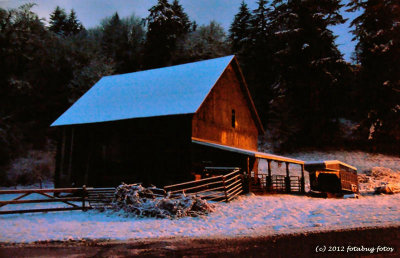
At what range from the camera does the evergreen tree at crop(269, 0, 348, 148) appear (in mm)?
33125

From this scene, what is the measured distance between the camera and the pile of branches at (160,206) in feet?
36.6

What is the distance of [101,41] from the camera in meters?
47.0

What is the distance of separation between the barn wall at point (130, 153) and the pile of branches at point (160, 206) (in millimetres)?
4725

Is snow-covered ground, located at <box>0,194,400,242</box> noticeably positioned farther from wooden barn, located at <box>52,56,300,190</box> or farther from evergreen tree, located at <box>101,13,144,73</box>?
evergreen tree, located at <box>101,13,144,73</box>

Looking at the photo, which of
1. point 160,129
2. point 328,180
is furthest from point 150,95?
point 328,180

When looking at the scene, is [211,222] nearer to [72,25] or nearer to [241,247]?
[241,247]

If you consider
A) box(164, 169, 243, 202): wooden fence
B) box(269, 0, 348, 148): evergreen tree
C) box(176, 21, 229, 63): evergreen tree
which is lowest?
box(164, 169, 243, 202): wooden fence

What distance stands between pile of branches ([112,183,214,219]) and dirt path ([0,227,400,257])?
10.9 ft

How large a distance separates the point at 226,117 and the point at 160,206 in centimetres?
1040

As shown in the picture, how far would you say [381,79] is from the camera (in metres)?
29.8

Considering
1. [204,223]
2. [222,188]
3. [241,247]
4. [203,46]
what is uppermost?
[203,46]

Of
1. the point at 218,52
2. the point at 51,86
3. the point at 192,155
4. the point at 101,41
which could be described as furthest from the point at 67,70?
the point at 192,155

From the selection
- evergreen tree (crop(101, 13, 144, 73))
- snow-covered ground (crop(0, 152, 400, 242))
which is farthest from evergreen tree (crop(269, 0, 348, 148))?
evergreen tree (crop(101, 13, 144, 73))

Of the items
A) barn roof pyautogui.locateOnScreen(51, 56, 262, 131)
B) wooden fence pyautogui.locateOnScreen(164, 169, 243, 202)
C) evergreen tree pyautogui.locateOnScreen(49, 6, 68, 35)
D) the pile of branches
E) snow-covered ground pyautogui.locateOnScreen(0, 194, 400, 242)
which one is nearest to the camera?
snow-covered ground pyautogui.locateOnScreen(0, 194, 400, 242)
